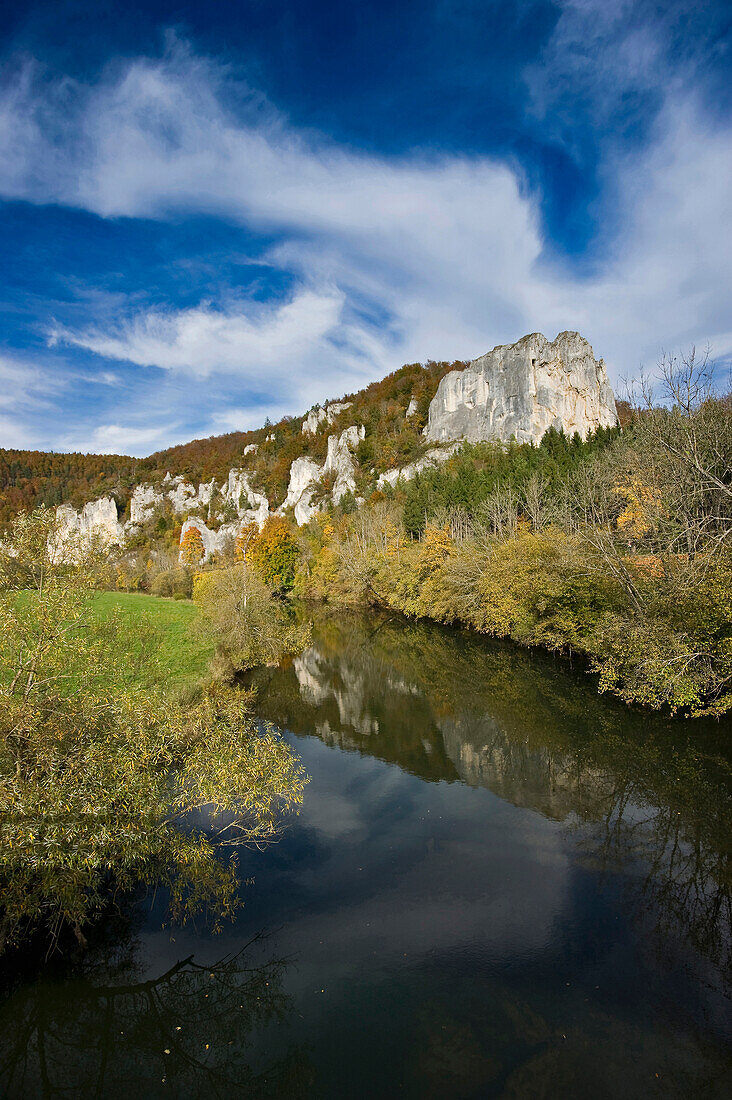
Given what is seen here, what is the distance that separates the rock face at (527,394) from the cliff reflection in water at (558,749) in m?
61.5

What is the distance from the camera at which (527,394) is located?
8219 centimetres

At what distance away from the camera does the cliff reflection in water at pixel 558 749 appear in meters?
10.8

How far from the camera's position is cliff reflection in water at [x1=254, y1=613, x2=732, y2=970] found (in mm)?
10828

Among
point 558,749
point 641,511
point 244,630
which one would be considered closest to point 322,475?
point 244,630

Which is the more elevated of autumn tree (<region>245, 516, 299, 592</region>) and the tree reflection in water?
autumn tree (<region>245, 516, 299, 592</region>)

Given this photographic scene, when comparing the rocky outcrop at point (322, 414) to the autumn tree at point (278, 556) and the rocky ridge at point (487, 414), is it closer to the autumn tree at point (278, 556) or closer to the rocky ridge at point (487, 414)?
the rocky ridge at point (487, 414)

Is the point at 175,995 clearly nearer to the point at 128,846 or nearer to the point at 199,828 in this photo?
the point at 128,846

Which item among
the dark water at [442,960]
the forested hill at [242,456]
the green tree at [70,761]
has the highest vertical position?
the forested hill at [242,456]

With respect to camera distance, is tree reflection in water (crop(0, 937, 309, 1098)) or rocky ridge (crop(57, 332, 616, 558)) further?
rocky ridge (crop(57, 332, 616, 558))

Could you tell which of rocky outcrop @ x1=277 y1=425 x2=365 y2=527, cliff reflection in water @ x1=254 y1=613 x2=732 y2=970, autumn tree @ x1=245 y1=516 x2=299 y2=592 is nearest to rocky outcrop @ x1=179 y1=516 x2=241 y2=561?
rocky outcrop @ x1=277 y1=425 x2=365 y2=527

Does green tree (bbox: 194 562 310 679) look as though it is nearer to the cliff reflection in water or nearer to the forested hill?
the cliff reflection in water

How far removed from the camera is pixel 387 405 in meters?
106

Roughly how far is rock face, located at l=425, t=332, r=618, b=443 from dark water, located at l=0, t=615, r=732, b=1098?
73.8 meters

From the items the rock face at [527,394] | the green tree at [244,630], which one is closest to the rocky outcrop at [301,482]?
the rock face at [527,394]
